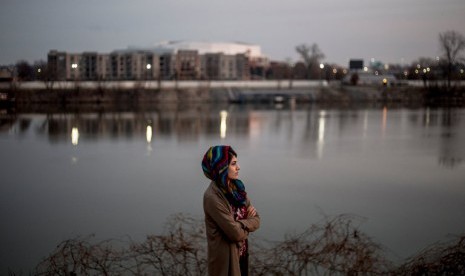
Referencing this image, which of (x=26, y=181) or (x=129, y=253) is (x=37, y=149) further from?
(x=129, y=253)

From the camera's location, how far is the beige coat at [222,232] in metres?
4.64

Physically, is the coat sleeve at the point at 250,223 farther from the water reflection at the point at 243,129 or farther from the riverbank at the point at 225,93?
the riverbank at the point at 225,93

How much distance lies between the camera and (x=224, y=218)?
4.64m

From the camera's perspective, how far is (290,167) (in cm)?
1653

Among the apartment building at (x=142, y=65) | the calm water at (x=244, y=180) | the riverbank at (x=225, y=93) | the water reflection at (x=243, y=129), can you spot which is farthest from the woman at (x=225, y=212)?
the apartment building at (x=142, y=65)

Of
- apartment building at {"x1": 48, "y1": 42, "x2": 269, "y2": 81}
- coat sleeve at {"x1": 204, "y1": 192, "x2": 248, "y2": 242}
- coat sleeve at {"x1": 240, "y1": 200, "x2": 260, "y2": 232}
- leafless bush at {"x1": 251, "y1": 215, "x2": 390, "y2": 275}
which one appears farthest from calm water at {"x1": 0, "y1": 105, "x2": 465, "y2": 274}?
apartment building at {"x1": 48, "y1": 42, "x2": 269, "y2": 81}

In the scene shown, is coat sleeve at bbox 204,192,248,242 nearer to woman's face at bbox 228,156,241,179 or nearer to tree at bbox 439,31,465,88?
woman's face at bbox 228,156,241,179

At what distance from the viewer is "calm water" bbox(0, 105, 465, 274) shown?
9.94 m

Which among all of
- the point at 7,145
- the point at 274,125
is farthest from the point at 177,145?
the point at 274,125

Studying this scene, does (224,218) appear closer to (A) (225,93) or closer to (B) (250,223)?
(B) (250,223)

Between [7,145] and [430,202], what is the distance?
1639 centimetres

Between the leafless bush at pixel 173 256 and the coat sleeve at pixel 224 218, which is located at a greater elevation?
the coat sleeve at pixel 224 218

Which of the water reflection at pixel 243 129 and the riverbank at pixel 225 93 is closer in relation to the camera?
the water reflection at pixel 243 129

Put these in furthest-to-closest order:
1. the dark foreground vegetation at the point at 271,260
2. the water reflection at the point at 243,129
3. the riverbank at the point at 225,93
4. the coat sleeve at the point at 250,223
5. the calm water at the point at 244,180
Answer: the riverbank at the point at 225,93, the water reflection at the point at 243,129, the calm water at the point at 244,180, the dark foreground vegetation at the point at 271,260, the coat sleeve at the point at 250,223
